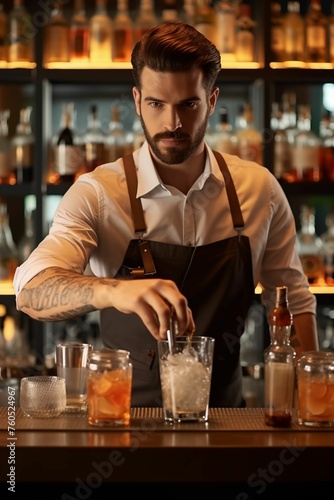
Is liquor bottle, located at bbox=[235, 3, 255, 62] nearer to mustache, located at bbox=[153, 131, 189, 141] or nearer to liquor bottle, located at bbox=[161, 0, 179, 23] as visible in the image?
liquor bottle, located at bbox=[161, 0, 179, 23]

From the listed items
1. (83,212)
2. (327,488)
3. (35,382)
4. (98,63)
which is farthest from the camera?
(98,63)

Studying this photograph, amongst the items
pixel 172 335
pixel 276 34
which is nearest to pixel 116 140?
pixel 276 34

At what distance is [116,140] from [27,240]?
520mm

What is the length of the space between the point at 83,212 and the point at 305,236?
1.42 meters

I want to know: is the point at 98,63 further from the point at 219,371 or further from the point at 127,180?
the point at 219,371

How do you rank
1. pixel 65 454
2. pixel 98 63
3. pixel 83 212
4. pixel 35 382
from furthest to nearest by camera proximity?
pixel 98 63 < pixel 83 212 < pixel 35 382 < pixel 65 454

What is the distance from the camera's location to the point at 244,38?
3193 millimetres

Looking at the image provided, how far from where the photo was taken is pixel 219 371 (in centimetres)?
211

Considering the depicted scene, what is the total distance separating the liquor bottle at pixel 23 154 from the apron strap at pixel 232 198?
3.69 feet

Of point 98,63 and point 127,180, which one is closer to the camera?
point 127,180

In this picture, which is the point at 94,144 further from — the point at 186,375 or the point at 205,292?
the point at 186,375

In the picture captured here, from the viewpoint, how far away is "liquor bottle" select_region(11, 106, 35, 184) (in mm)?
3197

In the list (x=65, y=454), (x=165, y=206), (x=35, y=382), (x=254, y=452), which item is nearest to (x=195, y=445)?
(x=254, y=452)

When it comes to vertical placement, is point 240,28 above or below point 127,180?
above
